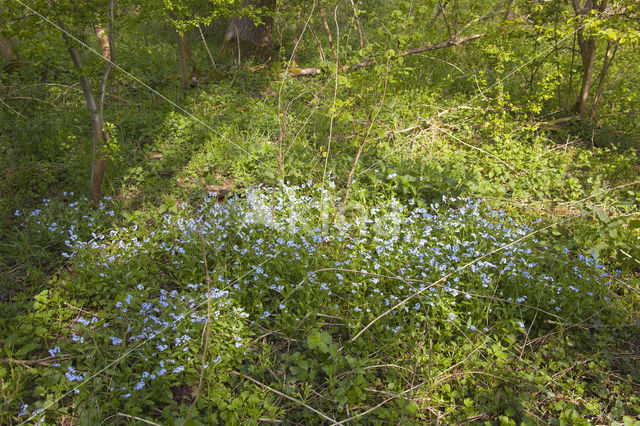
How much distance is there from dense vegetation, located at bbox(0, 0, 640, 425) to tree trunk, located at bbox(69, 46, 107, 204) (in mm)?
19

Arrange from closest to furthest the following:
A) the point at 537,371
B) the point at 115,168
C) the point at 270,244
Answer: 1. the point at 537,371
2. the point at 270,244
3. the point at 115,168

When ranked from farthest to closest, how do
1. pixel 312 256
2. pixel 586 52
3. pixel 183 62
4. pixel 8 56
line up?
pixel 8 56 < pixel 183 62 < pixel 586 52 < pixel 312 256

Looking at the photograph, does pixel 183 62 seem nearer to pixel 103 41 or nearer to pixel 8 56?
pixel 103 41

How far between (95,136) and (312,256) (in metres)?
2.13

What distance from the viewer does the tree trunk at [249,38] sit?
702 cm

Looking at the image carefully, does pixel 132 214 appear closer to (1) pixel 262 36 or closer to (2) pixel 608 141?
(1) pixel 262 36

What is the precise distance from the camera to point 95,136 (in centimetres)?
337

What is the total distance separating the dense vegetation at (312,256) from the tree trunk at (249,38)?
1963 mm

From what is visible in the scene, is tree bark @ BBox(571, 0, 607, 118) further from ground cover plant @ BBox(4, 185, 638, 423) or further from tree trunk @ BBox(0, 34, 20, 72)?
tree trunk @ BBox(0, 34, 20, 72)

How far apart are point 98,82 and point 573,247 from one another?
4.31 meters

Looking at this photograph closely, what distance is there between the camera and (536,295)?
272 centimetres

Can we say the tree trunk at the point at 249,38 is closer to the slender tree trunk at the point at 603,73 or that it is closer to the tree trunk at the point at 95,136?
the tree trunk at the point at 95,136

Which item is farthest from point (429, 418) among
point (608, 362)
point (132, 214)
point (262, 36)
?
point (262, 36)

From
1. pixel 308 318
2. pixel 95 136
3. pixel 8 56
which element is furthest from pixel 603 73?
pixel 8 56
